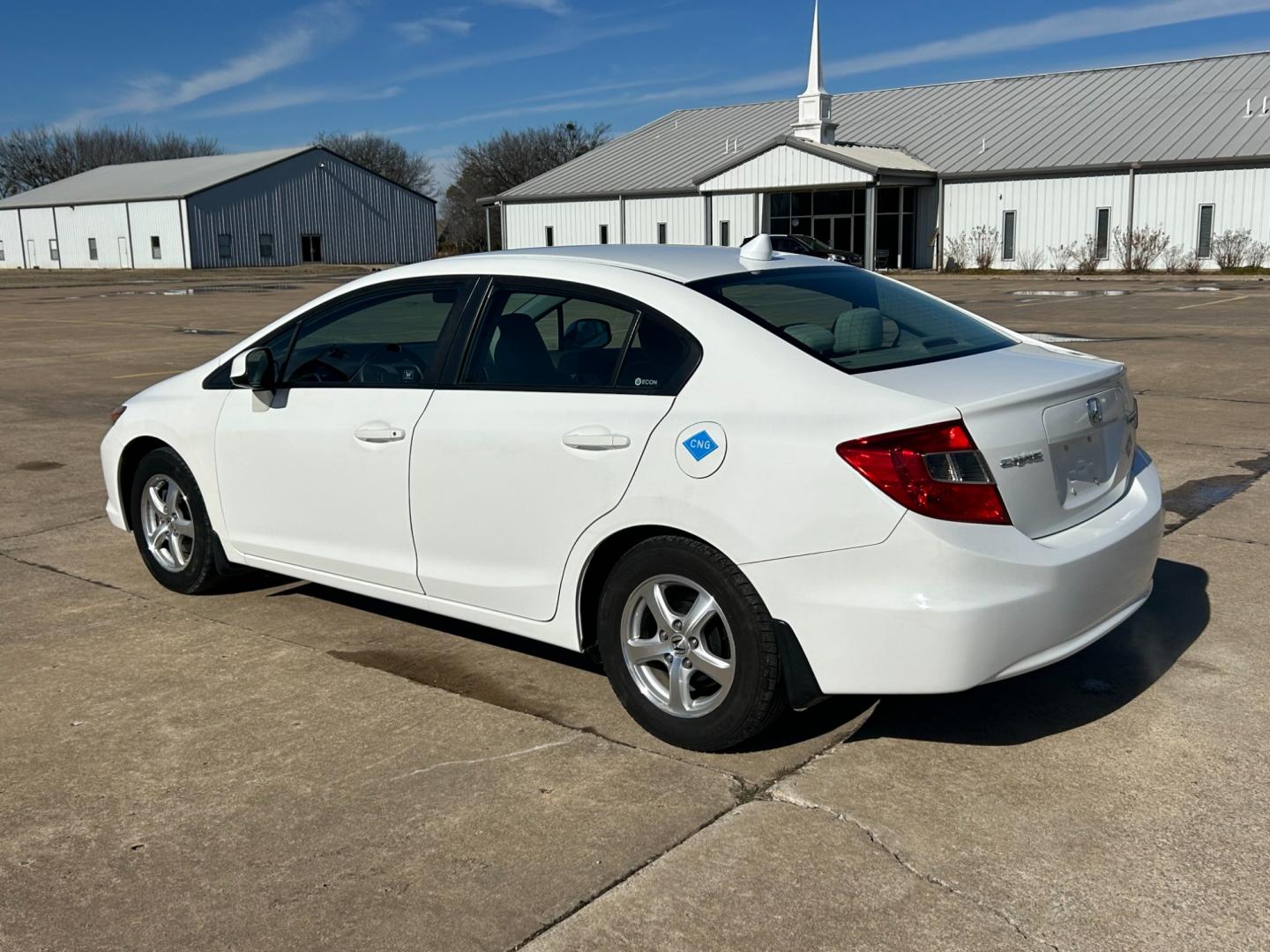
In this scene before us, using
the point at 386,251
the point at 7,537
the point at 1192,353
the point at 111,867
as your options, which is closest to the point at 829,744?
the point at 111,867

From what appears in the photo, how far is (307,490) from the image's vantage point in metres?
5.09

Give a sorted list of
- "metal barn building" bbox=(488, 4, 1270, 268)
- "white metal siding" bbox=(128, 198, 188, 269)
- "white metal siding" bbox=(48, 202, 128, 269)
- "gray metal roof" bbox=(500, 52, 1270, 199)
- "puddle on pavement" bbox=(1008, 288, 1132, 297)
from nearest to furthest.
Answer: "puddle on pavement" bbox=(1008, 288, 1132, 297) → "metal barn building" bbox=(488, 4, 1270, 268) → "gray metal roof" bbox=(500, 52, 1270, 199) → "white metal siding" bbox=(128, 198, 188, 269) → "white metal siding" bbox=(48, 202, 128, 269)

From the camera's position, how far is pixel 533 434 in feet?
14.1

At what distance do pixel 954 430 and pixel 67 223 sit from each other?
3200 inches

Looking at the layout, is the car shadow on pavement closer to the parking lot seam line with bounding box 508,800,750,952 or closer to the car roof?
the parking lot seam line with bounding box 508,800,750,952

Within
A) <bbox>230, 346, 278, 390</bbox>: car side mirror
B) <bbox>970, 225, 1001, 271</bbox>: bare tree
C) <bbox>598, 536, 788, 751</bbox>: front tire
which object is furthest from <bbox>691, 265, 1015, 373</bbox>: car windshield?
<bbox>970, 225, 1001, 271</bbox>: bare tree

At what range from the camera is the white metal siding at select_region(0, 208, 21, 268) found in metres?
79.6

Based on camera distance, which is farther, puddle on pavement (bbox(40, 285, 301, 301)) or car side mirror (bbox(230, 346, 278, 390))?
Answer: puddle on pavement (bbox(40, 285, 301, 301))

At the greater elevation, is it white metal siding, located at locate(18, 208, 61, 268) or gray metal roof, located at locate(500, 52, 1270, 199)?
gray metal roof, located at locate(500, 52, 1270, 199)

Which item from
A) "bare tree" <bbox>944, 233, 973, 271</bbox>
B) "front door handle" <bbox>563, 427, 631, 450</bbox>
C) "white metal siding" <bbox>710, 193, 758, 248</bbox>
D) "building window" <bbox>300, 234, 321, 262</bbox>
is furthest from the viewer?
"building window" <bbox>300, 234, 321, 262</bbox>

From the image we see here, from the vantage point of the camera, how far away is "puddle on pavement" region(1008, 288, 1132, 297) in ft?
100

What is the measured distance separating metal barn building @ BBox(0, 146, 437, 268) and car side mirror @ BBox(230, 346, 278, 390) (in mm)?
65325

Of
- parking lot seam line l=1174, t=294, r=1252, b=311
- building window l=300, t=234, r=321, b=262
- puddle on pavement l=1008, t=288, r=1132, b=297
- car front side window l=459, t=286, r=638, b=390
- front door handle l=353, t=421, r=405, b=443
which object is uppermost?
building window l=300, t=234, r=321, b=262

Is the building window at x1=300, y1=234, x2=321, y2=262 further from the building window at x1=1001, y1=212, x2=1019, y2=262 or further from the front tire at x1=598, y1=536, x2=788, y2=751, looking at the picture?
the front tire at x1=598, y1=536, x2=788, y2=751
